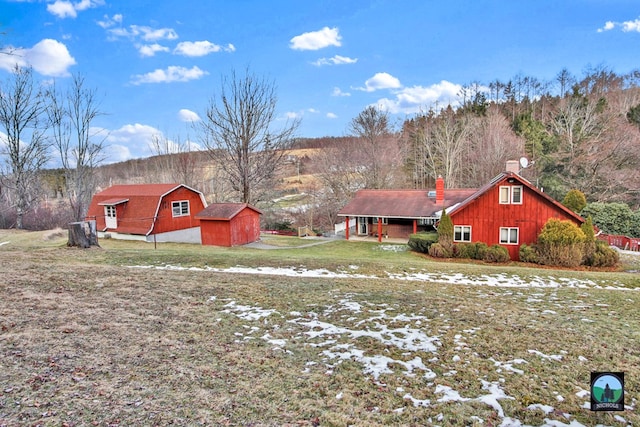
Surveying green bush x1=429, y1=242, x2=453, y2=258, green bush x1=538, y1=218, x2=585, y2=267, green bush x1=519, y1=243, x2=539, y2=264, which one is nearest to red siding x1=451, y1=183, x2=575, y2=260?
green bush x1=519, y1=243, x2=539, y2=264

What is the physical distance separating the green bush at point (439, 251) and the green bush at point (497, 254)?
1.84 meters

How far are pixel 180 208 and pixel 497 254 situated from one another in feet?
69.1

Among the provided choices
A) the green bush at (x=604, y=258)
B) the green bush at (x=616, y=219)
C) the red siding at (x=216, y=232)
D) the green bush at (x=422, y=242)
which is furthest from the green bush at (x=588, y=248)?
the red siding at (x=216, y=232)

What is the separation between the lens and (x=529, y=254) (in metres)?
18.7

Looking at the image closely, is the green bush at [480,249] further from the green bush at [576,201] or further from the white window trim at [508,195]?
the green bush at [576,201]

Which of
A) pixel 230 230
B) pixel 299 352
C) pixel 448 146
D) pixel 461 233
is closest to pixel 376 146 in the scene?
pixel 448 146

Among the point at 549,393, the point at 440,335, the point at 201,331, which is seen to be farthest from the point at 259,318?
the point at 549,393

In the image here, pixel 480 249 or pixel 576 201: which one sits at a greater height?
pixel 576 201

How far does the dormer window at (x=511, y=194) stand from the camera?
19.8 meters

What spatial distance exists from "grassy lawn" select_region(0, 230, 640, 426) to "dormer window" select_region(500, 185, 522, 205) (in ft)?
37.0

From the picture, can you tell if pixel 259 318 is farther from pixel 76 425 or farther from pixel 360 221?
pixel 360 221

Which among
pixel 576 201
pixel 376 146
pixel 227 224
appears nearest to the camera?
pixel 227 224

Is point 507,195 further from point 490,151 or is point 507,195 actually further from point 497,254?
point 490,151

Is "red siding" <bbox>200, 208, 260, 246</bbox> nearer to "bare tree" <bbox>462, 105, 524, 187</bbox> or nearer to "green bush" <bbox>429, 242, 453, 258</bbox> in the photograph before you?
"green bush" <bbox>429, 242, 453, 258</bbox>
